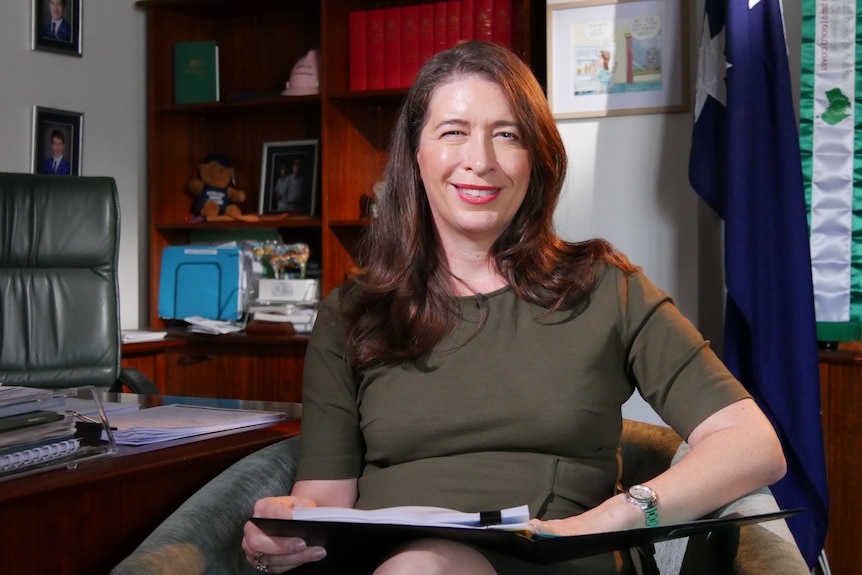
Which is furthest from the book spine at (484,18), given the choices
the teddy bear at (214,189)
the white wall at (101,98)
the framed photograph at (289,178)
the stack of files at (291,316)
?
the white wall at (101,98)

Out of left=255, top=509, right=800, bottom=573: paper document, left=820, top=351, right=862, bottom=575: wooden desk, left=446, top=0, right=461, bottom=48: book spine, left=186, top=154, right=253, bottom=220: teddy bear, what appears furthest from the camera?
left=186, top=154, right=253, bottom=220: teddy bear

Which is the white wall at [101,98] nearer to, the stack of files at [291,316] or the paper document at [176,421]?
the stack of files at [291,316]

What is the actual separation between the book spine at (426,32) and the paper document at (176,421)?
211 cm

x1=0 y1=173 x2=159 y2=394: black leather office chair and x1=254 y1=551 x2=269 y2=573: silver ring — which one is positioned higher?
x1=0 y1=173 x2=159 y2=394: black leather office chair

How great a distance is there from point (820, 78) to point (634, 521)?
6.44 ft

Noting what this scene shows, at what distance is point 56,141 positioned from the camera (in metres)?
3.68

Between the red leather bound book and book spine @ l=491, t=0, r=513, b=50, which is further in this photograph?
the red leather bound book

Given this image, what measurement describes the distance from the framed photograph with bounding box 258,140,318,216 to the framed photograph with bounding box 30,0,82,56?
852 mm

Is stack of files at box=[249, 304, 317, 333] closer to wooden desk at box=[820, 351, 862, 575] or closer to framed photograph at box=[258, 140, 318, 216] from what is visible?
framed photograph at box=[258, 140, 318, 216]

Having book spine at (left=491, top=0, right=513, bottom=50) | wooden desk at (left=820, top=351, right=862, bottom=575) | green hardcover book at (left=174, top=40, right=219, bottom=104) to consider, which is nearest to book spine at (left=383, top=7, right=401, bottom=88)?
book spine at (left=491, top=0, right=513, bottom=50)

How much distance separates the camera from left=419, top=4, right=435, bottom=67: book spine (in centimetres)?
347

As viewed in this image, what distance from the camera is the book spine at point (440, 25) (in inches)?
136

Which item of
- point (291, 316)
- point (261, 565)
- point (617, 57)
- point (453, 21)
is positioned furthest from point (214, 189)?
point (261, 565)

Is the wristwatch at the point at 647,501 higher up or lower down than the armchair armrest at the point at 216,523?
higher up
